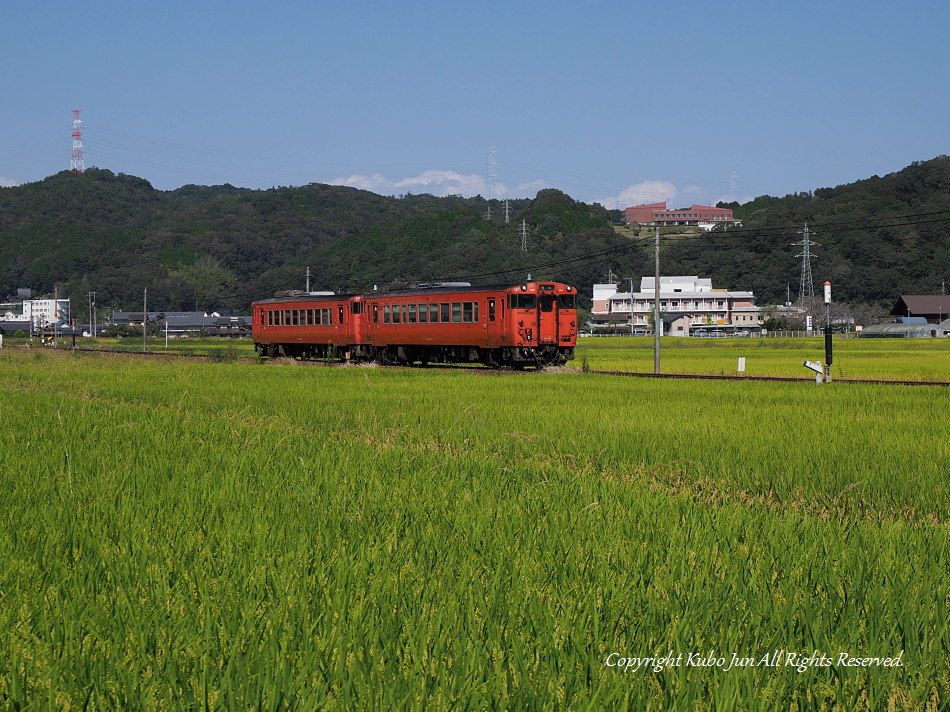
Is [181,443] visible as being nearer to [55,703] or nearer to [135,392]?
[55,703]

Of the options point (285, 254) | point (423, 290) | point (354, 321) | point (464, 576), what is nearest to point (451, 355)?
point (423, 290)

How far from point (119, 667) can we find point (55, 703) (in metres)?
0.27

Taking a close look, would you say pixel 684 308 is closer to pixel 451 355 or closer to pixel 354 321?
pixel 354 321

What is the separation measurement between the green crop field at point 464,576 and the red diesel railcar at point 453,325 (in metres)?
24.0

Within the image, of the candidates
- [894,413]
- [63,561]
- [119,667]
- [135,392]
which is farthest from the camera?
[135,392]

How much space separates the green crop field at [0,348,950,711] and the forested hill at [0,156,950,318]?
99.5 meters

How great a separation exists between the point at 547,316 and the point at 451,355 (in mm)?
4702

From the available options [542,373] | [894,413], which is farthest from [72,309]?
[894,413]

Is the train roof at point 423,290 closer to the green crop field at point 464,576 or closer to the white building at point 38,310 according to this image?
the green crop field at point 464,576

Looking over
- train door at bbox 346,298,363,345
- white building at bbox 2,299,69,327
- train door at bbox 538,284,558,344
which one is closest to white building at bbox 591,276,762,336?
white building at bbox 2,299,69,327

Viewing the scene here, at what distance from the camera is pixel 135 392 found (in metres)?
22.3

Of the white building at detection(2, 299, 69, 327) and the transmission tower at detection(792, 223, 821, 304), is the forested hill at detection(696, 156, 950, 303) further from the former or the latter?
the white building at detection(2, 299, 69, 327)

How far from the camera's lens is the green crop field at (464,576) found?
10.3 feet

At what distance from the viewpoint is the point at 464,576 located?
170 inches
